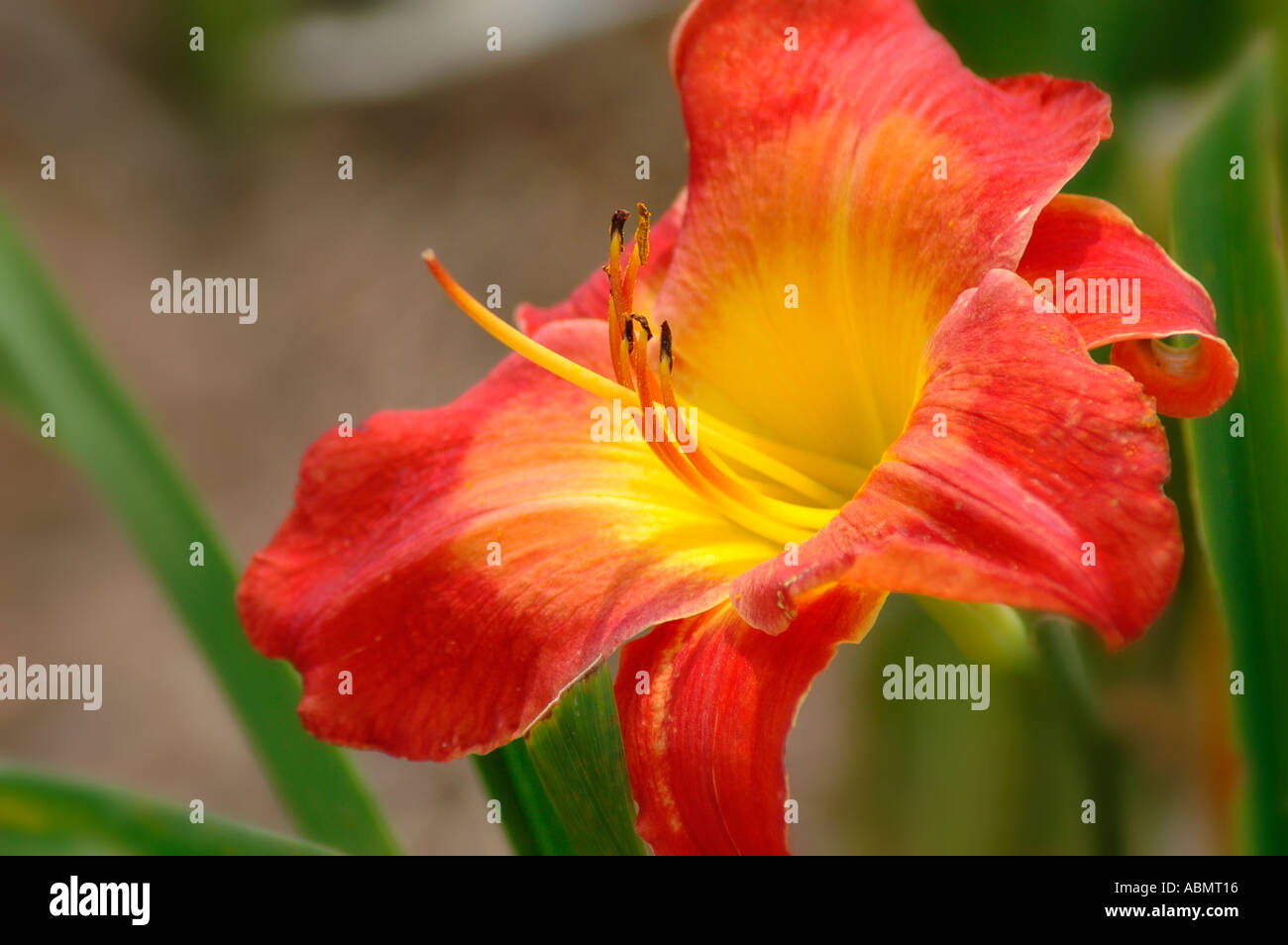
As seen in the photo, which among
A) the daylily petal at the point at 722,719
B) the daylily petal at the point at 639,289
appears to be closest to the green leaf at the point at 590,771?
the daylily petal at the point at 722,719

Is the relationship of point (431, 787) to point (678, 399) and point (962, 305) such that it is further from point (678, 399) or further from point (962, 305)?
point (962, 305)

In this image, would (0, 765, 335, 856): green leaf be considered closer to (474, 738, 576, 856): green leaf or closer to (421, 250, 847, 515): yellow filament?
(474, 738, 576, 856): green leaf

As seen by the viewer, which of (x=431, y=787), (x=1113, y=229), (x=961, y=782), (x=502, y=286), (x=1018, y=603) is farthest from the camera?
(x=502, y=286)

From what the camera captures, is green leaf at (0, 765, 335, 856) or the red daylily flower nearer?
the red daylily flower

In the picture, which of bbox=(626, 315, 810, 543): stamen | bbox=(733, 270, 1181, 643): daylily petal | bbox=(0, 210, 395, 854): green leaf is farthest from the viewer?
bbox=(0, 210, 395, 854): green leaf

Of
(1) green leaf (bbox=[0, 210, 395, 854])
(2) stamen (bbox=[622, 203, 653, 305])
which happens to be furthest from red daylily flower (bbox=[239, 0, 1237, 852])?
(1) green leaf (bbox=[0, 210, 395, 854])
